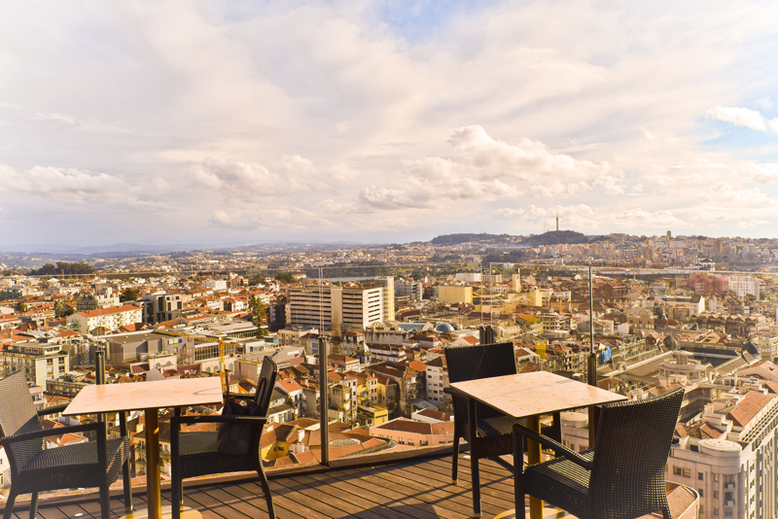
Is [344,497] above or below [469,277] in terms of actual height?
below

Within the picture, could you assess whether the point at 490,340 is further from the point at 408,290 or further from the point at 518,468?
the point at 408,290

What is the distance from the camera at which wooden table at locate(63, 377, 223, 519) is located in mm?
1972

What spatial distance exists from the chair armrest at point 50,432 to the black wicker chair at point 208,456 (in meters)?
0.31

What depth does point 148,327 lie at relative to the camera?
18.2 feet

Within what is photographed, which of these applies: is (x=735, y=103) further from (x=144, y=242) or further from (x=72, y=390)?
(x=144, y=242)

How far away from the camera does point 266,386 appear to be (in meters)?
2.23

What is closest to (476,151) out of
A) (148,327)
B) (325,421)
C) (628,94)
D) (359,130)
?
(359,130)

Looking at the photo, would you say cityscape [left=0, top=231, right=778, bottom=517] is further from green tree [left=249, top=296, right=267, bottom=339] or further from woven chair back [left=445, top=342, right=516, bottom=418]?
woven chair back [left=445, top=342, right=516, bottom=418]

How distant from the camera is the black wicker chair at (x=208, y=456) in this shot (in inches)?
79.6

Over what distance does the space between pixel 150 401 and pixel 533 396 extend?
1.83 metres

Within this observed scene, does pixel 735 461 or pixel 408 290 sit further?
pixel 408 290

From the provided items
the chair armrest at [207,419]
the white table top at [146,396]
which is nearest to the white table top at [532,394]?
the chair armrest at [207,419]

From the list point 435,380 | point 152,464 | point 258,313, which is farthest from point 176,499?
point 258,313

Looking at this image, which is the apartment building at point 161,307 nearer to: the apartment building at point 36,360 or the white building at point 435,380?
the apartment building at point 36,360
